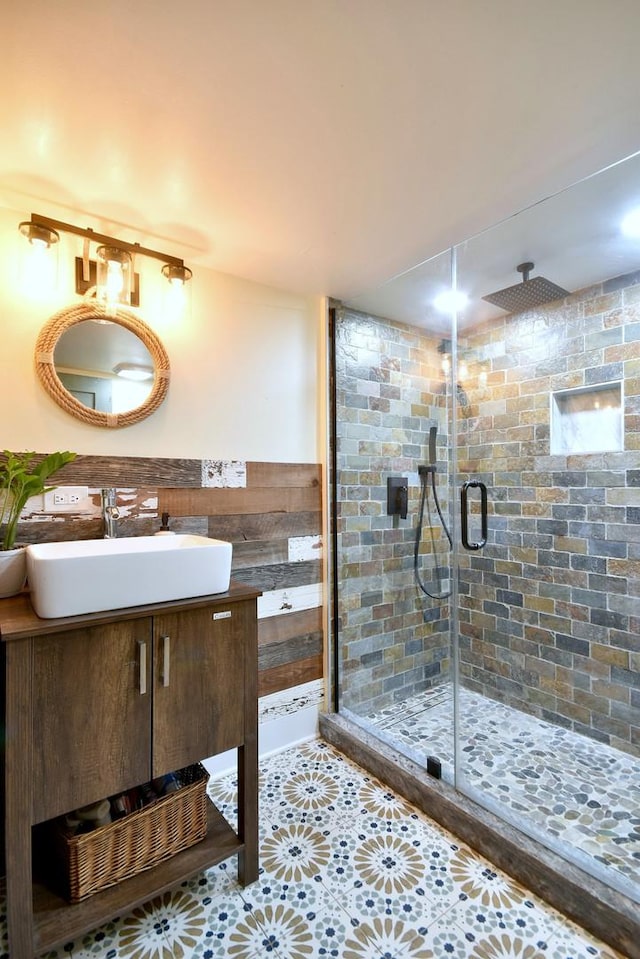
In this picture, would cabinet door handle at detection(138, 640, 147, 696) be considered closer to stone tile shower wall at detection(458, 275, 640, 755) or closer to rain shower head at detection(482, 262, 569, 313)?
stone tile shower wall at detection(458, 275, 640, 755)

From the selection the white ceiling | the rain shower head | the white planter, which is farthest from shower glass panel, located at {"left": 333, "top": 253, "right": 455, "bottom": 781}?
the white planter

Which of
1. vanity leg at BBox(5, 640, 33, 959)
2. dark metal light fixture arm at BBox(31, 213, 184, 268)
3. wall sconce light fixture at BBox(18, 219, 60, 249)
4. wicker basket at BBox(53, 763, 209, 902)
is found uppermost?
dark metal light fixture arm at BBox(31, 213, 184, 268)

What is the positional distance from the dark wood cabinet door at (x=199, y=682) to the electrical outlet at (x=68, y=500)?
2.17 ft

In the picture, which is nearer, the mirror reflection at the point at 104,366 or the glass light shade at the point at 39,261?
the glass light shade at the point at 39,261

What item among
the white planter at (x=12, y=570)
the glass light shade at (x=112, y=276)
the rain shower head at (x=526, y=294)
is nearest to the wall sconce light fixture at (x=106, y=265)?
the glass light shade at (x=112, y=276)

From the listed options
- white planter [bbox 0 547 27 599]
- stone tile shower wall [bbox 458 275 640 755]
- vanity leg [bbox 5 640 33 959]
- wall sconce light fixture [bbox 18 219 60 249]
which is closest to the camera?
vanity leg [bbox 5 640 33 959]

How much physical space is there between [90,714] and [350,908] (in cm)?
99

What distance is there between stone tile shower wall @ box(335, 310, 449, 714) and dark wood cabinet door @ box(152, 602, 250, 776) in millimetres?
1035

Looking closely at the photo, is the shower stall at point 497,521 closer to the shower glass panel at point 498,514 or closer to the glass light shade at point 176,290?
the shower glass panel at point 498,514

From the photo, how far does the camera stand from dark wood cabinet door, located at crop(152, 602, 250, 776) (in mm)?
1318

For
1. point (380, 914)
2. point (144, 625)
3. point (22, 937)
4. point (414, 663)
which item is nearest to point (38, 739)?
point (144, 625)

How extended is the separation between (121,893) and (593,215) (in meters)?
2.78

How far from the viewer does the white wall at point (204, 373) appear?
162 cm

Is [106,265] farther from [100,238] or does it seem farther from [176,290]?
[176,290]
